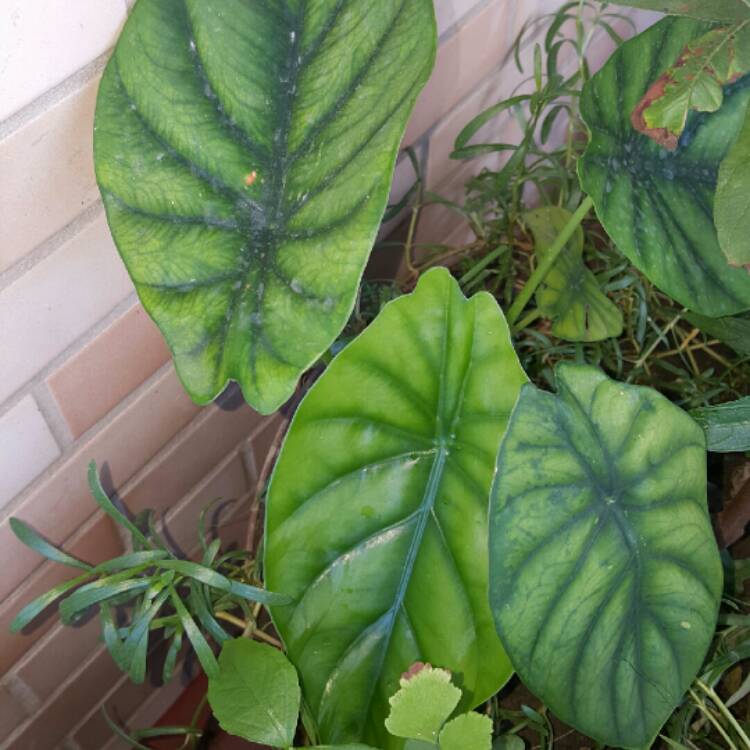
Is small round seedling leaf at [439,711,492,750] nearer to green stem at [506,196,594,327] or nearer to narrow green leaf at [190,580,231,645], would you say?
narrow green leaf at [190,580,231,645]

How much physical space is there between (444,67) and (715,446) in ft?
2.06

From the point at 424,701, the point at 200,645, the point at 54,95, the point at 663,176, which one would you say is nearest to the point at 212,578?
the point at 200,645

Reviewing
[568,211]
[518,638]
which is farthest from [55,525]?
[568,211]

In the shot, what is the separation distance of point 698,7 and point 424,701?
0.46 meters

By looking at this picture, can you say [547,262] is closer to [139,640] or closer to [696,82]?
[696,82]

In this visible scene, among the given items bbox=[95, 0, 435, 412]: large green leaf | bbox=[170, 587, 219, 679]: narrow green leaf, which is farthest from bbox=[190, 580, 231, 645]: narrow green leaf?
bbox=[95, 0, 435, 412]: large green leaf

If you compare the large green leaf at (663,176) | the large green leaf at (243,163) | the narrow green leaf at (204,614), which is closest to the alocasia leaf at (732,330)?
the large green leaf at (663,176)

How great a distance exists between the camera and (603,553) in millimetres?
651

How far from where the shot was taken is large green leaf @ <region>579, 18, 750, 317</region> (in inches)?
29.3

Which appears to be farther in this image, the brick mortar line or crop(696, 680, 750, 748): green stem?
crop(696, 680, 750, 748): green stem

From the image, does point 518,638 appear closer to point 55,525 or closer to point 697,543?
point 697,543

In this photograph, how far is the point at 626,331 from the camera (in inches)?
44.2

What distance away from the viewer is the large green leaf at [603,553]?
614mm

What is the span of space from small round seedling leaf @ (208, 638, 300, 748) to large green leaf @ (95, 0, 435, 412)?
0.21 meters
